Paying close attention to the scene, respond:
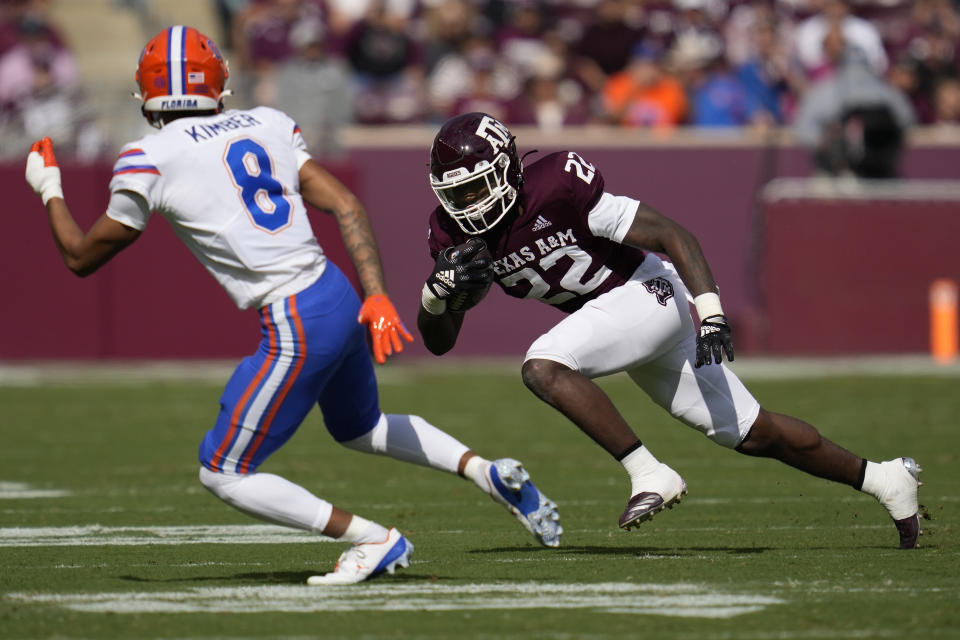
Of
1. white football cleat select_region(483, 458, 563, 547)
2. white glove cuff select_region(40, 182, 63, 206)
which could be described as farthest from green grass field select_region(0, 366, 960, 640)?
white glove cuff select_region(40, 182, 63, 206)

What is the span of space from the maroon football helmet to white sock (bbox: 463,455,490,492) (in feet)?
2.47

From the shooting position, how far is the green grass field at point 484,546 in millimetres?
4055

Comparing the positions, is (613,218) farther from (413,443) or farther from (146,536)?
(146,536)

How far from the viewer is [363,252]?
188 inches

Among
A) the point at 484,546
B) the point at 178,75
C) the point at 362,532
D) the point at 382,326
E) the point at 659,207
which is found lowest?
the point at 659,207

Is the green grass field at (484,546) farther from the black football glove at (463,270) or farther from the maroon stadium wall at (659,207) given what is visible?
the maroon stadium wall at (659,207)

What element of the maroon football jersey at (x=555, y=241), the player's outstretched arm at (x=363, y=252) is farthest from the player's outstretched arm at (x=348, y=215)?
the maroon football jersey at (x=555, y=241)

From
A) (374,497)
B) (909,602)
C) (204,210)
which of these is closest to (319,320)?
(204,210)

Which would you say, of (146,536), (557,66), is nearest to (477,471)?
(146,536)

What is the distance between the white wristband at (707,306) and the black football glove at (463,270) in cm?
66

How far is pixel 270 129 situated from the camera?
4.79 m

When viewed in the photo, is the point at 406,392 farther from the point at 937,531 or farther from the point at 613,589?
the point at 613,589

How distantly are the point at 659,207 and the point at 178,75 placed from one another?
9865mm

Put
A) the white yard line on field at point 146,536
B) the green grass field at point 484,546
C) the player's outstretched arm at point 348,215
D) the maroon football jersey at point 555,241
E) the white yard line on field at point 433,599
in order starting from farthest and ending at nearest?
the white yard line on field at point 146,536
the maroon football jersey at point 555,241
the player's outstretched arm at point 348,215
the white yard line on field at point 433,599
the green grass field at point 484,546
